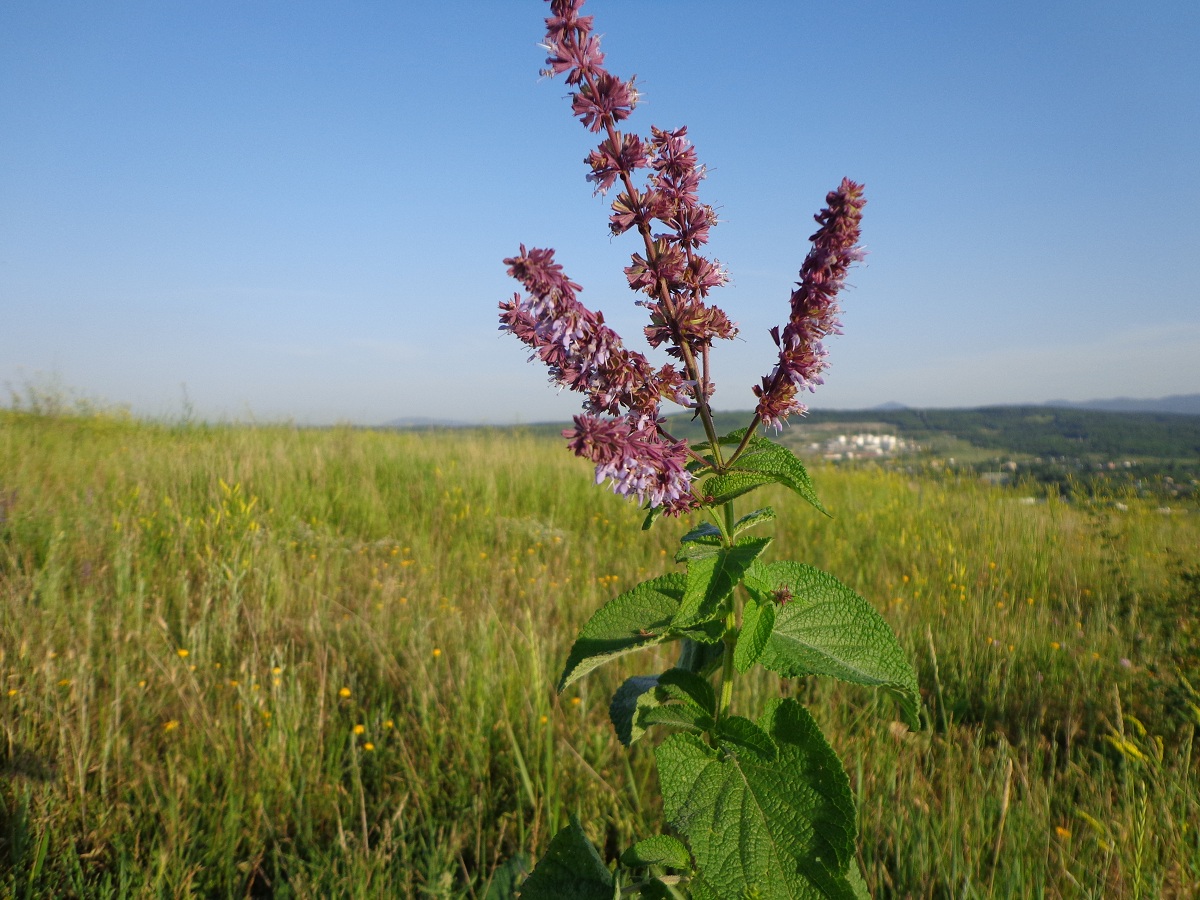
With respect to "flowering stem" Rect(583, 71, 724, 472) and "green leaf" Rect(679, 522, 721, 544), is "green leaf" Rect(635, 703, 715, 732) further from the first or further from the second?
"flowering stem" Rect(583, 71, 724, 472)

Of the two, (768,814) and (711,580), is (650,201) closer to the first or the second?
(711,580)

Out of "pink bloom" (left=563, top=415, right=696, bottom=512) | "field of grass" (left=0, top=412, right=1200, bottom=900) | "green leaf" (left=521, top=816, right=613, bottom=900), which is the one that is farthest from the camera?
"field of grass" (left=0, top=412, right=1200, bottom=900)

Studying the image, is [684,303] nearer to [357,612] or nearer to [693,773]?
[693,773]

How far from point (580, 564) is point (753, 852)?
442cm

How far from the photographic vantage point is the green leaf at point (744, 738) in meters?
1.17

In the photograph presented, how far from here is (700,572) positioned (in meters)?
1.20

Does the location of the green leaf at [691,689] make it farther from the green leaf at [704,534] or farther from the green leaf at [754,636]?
the green leaf at [704,534]

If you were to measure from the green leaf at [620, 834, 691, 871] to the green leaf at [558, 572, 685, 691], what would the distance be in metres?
0.31

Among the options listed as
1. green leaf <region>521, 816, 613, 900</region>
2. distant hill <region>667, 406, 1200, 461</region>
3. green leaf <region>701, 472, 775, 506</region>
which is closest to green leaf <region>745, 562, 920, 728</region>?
green leaf <region>701, 472, 775, 506</region>

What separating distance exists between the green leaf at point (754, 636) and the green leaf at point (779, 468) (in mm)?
205

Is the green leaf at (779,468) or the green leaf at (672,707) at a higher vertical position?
the green leaf at (779,468)

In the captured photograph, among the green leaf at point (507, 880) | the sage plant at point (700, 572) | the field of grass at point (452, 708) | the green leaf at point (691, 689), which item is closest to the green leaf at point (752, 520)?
the sage plant at point (700, 572)

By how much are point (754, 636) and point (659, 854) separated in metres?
0.44

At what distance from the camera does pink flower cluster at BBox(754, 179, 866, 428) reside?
1.17 meters
